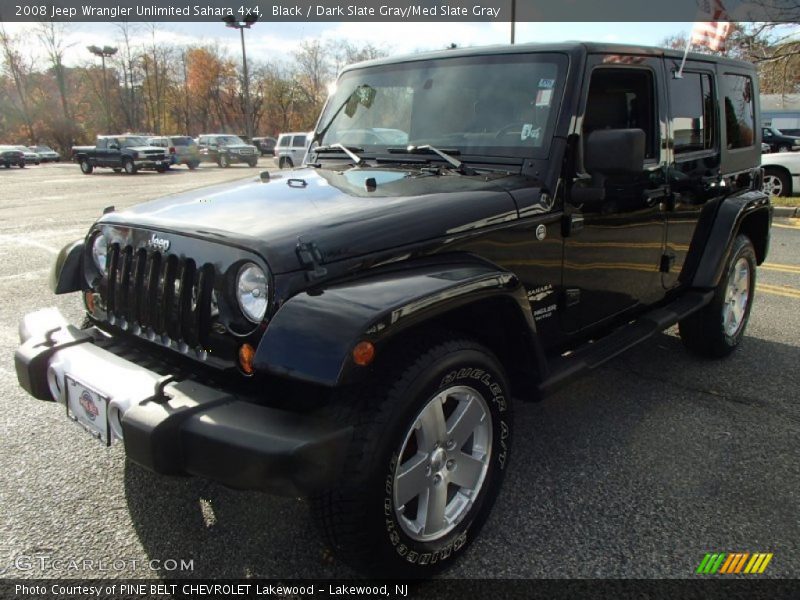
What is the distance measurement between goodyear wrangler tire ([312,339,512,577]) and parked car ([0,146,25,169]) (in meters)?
45.2

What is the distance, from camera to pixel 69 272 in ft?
9.46

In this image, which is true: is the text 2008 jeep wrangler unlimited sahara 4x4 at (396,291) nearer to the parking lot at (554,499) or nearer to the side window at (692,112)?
the side window at (692,112)

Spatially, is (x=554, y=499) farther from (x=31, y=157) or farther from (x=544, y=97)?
(x=31, y=157)

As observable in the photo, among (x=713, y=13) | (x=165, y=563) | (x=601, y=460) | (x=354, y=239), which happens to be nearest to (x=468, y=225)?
(x=354, y=239)

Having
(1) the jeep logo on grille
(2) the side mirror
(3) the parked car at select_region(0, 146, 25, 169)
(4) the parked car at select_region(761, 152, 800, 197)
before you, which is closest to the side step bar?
(2) the side mirror

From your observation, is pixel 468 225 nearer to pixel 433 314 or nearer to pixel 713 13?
pixel 433 314

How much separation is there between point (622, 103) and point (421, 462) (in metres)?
2.27

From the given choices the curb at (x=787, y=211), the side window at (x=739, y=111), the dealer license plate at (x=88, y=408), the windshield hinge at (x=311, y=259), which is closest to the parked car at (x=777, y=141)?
the curb at (x=787, y=211)

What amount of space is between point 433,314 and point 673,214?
7.55 ft

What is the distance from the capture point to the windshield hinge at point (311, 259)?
205cm

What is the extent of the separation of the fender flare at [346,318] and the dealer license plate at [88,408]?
0.66 metres

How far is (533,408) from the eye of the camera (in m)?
3.67

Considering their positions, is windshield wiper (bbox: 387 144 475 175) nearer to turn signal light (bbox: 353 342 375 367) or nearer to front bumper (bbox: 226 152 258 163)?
turn signal light (bbox: 353 342 375 367)

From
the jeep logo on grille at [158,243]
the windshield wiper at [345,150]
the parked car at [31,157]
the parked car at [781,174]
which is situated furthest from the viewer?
the parked car at [31,157]
